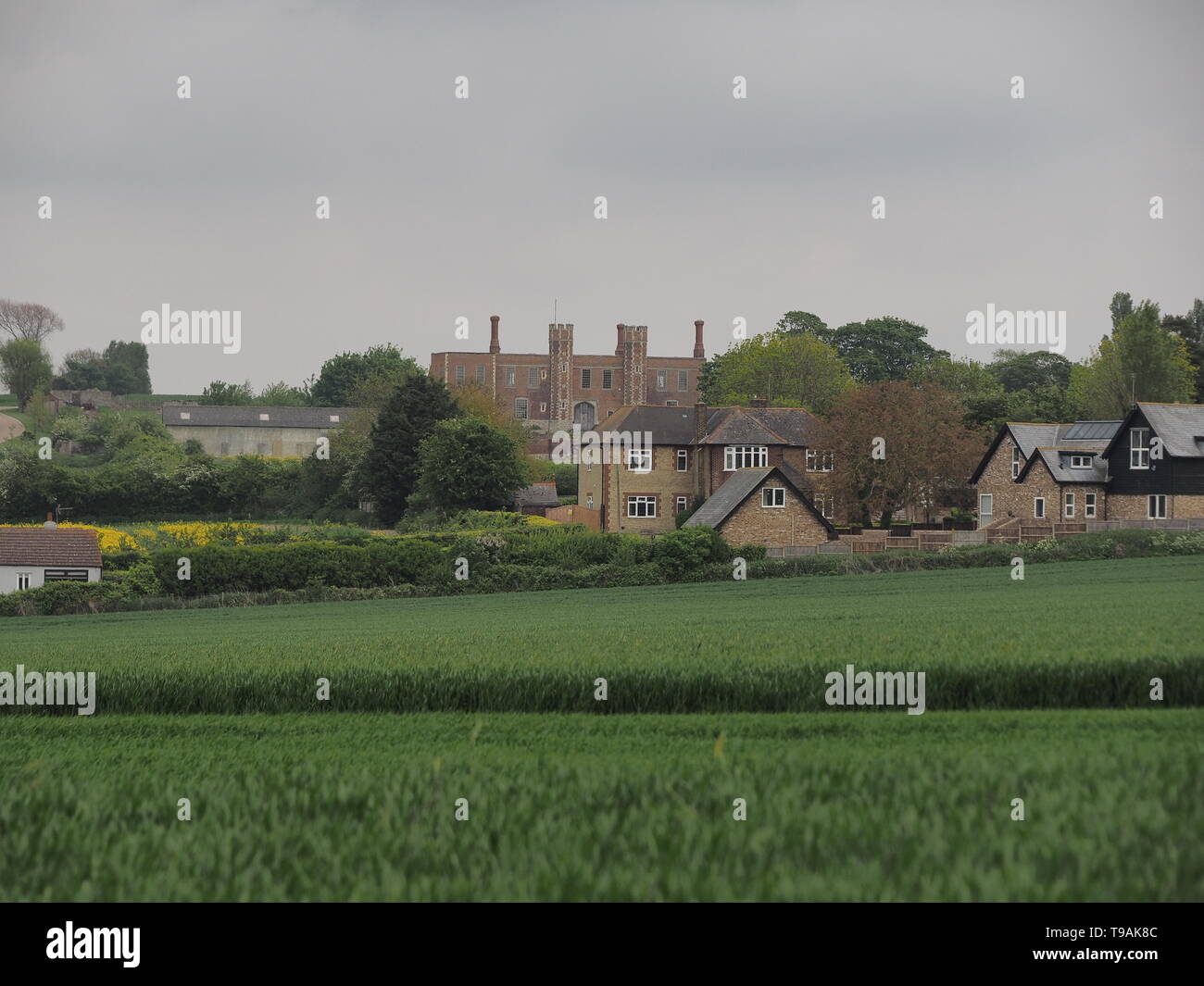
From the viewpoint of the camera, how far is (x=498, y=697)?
61.1 ft

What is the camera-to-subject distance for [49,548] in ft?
179

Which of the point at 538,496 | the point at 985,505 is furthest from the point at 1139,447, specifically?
the point at 538,496

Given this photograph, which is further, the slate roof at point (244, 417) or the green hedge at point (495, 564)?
the slate roof at point (244, 417)

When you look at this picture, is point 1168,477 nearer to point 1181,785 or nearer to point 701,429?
point 701,429

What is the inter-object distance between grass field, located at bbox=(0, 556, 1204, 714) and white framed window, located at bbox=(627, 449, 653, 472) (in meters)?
42.8

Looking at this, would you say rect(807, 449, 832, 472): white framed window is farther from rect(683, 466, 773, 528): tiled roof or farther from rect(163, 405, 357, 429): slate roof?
rect(163, 405, 357, 429): slate roof

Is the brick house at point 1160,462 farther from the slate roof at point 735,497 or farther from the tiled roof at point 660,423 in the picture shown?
the tiled roof at point 660,423

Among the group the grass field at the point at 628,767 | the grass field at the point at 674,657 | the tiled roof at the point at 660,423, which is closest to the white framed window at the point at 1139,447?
the tiled roof at the point at 660,423

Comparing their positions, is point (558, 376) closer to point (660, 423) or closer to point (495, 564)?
point (660, 423)

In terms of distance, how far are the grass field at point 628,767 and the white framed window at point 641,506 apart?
165ft

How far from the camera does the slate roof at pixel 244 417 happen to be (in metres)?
129
